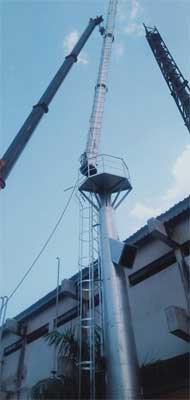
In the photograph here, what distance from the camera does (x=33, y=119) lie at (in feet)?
36.4

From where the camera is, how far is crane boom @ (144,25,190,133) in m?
16.4

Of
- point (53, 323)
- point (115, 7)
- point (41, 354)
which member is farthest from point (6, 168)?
point (115, 7)

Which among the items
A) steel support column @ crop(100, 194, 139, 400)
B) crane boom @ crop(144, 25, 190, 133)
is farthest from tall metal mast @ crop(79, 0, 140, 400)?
crane boom @ crop(144, 25, 190, 133)

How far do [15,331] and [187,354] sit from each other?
37.0 feet

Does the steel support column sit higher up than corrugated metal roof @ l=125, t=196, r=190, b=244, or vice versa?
corrugated metal roof @ l=125, t=196, r=190, b=244

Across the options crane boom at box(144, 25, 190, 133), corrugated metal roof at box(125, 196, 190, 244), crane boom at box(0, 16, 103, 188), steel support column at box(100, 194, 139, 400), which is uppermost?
crane boom at box(144, 25, 190, 133)

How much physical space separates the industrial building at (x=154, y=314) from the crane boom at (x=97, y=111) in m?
3.13

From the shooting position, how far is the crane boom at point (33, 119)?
891 cm

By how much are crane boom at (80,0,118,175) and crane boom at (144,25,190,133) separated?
2.56 m

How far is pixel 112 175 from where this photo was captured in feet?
37.1

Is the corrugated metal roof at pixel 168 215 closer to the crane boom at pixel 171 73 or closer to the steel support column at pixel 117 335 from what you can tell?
the steel support column at pixel 117 335

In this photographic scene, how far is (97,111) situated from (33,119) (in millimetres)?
4134

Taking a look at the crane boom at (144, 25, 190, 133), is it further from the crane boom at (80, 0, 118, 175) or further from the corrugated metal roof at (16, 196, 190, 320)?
the corrugated metal roof at (16, 196, 190, 320)

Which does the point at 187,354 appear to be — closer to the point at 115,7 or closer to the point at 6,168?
the point at 6,168
